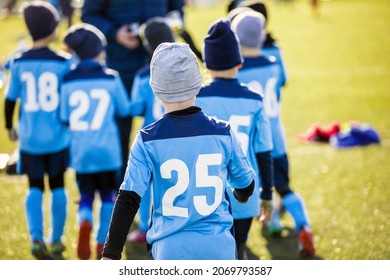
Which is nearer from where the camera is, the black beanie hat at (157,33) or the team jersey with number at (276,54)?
the black beanie hat at (157,33)

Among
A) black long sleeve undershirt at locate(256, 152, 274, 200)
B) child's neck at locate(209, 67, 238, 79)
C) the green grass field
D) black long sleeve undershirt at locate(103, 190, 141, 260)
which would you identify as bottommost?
the green grass field

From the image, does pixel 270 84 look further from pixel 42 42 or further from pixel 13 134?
pixel 13 134

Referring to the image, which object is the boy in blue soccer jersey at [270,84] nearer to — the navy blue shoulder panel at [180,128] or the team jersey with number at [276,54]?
the team jersey with number at [276,54]

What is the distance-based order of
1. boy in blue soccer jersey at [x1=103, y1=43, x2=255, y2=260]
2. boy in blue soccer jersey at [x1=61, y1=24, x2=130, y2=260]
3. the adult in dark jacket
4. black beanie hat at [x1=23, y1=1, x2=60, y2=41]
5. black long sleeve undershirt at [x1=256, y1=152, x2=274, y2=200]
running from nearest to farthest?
boy in blue soccer jersey at [x1=103, y1=43, x2=255, y2=260], black long sleeve undershirt at [x1=256, y1=152, x2=274, y2=200], boy in blue soccer jersey at [x1=61, y1=24, x2=130, y2=260], black beanie hat at [x1=23, y1=1, x2=60, y2=41], the adult in dark jacket

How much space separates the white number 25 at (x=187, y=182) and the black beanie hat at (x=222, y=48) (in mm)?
891

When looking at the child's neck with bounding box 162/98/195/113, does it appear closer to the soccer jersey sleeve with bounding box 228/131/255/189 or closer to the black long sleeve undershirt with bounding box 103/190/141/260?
the soccer jersey sleeve with bounding box 228/131/255/189

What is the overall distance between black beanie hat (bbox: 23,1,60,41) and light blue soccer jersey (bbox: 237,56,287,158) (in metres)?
1.54

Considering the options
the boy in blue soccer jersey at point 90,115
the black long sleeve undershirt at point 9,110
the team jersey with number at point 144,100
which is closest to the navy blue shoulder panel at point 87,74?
the boy in blue soccer jersey at point 90,115

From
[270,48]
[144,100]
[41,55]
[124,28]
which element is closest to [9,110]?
[41,55]

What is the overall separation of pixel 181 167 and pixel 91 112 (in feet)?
6.62

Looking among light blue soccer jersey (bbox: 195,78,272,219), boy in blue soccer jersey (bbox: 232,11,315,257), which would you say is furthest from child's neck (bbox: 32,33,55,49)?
light blue soccer jersey (bbox: 195,78,272,219)

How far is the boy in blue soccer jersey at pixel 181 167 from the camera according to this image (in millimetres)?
3016

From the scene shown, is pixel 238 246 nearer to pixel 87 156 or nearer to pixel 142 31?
pixel 87 156

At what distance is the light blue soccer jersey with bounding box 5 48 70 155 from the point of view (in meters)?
5.06
